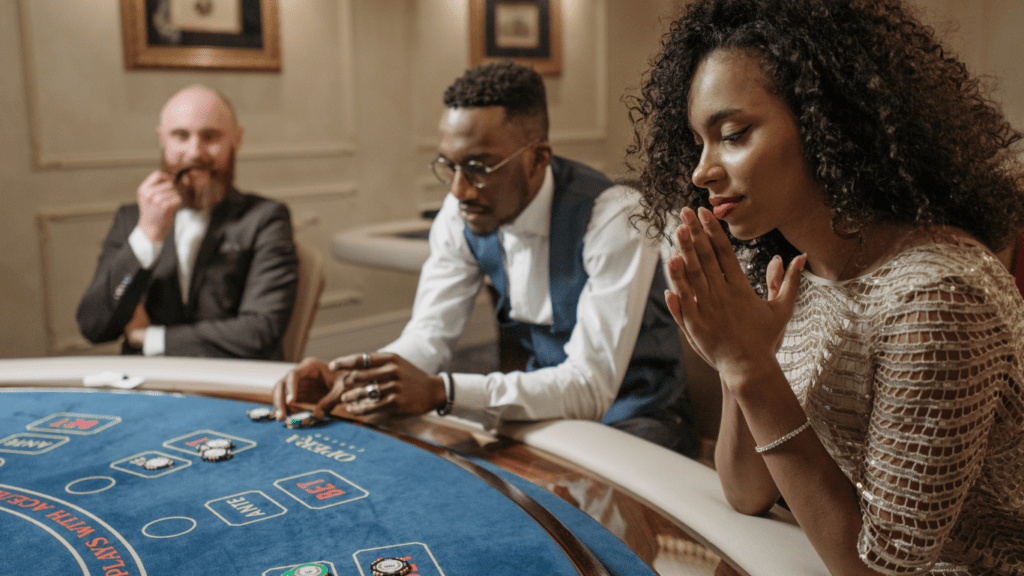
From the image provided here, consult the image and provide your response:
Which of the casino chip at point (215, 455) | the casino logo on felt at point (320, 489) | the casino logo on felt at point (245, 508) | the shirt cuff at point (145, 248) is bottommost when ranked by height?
the casino logo on felt at point (320, 489)

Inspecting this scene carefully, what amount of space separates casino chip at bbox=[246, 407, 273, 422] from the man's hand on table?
11 millimetres

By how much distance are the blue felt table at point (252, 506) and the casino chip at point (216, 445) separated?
0.02 meters

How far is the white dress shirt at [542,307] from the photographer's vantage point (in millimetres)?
1448

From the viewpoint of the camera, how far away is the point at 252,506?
1.01 metres

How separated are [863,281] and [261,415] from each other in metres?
0.92

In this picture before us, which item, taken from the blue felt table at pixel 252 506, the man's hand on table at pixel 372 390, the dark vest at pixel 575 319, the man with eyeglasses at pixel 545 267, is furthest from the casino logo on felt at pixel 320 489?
the dark vest at pixel 575 319

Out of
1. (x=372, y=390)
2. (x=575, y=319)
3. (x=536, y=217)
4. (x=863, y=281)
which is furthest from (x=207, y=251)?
(x=863, y=281)

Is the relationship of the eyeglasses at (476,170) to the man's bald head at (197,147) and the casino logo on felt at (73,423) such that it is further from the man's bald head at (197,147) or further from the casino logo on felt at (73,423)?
the man's bald head at (197,147)

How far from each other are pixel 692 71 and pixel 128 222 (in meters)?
2.15

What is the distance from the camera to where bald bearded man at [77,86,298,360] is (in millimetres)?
2475

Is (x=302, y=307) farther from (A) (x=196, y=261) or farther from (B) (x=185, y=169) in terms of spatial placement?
(B) (x=185, y=169)

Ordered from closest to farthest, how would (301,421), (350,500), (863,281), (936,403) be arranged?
(936,403)
(863,281)
(350,500)
(301,421)

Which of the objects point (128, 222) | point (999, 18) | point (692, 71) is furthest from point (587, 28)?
point (692, 71)

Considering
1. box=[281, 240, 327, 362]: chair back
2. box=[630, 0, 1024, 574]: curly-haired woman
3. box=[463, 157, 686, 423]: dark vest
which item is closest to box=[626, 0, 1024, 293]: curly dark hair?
box=[630, 0, 1024, 574]: curly-haired woman
